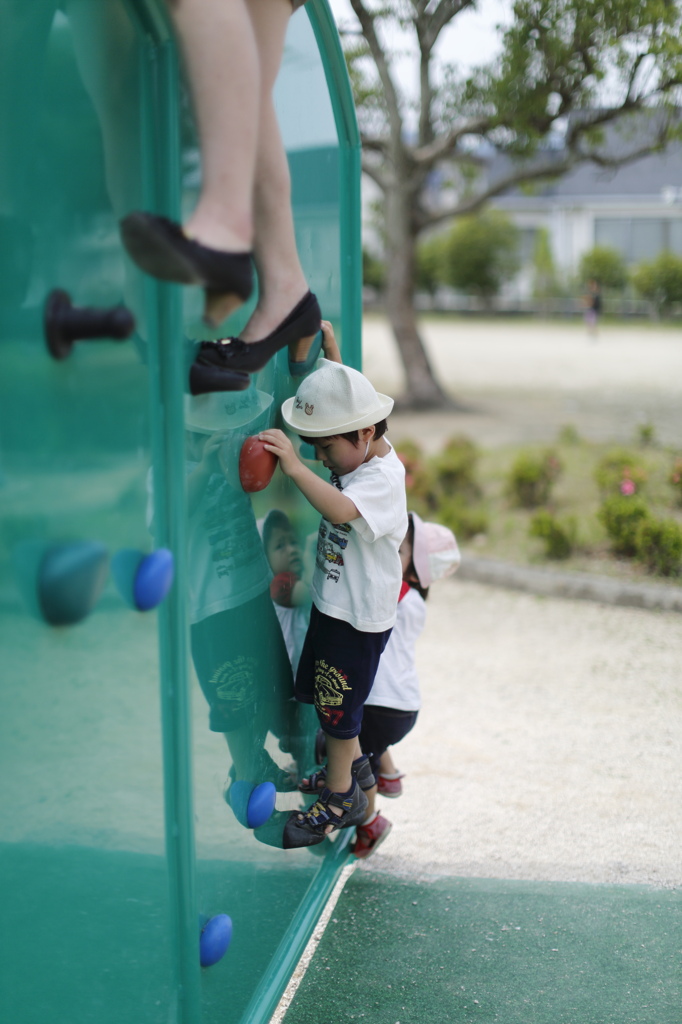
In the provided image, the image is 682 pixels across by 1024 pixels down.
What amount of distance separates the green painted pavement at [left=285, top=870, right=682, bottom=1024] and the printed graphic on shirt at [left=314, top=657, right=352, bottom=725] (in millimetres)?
746

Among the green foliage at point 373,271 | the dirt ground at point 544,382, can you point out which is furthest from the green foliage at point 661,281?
the green foliage at point 373,271

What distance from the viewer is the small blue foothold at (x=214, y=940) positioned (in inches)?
Result: 71.0

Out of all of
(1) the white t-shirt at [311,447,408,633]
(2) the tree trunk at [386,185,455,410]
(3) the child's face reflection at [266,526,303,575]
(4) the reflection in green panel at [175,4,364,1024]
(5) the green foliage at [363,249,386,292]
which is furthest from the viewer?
(5) the green foliage at [363,249,386,292]

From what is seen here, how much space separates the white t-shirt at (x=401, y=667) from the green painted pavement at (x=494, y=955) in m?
0.64

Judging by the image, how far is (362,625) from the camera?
2.12 metres

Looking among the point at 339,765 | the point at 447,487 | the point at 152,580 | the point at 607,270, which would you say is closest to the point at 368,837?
the point at 339,765

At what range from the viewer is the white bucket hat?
204cm

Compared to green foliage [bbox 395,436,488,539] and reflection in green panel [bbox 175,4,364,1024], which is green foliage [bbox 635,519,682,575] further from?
reflection in green panel [bbox 175,4,364,1024]

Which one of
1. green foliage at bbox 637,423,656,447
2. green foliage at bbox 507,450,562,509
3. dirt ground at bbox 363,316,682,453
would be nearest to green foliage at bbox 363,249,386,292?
dirt ground at bbox 363,316,682,453

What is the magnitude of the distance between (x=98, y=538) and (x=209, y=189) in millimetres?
544

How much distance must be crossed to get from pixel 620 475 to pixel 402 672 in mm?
4453

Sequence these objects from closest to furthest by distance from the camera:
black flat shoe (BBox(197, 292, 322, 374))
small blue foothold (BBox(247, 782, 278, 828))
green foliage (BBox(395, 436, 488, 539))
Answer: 1. black flat shoe (BBox(197, 292, 322, 374))
2. small blue foothold (BBox(247, 782, 278, 828))
3. green foliage (BBox(395, 436, 488, 539))

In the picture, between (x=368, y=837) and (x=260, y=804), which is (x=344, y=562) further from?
(x=368, y=837)

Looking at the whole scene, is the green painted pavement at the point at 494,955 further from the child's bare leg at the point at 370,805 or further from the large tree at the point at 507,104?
the large tree at the point at 507,104
